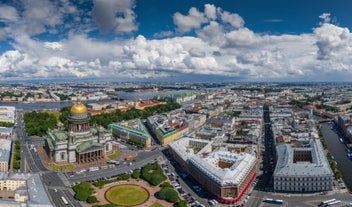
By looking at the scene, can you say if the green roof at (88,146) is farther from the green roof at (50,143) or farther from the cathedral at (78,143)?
the green roof at (50,143)

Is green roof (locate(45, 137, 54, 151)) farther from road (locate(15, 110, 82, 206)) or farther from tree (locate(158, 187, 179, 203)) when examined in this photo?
tree (locate(158, 187, 179, 203))

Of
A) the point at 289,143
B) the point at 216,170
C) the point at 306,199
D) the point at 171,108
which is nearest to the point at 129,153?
the point at 216,170

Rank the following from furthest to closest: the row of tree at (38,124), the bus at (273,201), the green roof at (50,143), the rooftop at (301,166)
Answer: the row of tree at (38,124) < the green roof at (50,143) < the rooftop at (301,166) < the bus at (273,201)

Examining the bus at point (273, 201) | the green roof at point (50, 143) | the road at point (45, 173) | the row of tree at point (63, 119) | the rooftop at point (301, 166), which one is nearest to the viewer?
the bus at point (273, 201)

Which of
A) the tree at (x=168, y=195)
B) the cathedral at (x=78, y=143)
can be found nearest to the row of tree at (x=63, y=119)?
the cathedral at (x=78, y=143)

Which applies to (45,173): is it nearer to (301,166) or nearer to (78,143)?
(78,143)

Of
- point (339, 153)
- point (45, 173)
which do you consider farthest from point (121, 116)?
point (339, 153)

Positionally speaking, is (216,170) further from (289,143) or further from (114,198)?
(289,143)

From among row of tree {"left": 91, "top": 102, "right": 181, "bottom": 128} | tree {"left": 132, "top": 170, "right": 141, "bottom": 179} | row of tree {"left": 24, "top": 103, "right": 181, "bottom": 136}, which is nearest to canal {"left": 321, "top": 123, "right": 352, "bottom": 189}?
tree {"left": 132, "top": 170, "right": 141, "bottom": 179}
